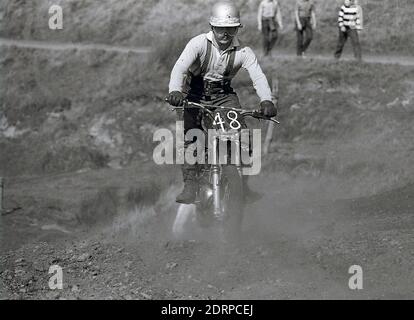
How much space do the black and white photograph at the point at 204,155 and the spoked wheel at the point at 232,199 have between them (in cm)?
1

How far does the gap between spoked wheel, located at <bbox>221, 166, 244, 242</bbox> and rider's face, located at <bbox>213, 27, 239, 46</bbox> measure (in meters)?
1.32

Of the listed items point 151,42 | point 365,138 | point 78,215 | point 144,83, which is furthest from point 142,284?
point 151,42

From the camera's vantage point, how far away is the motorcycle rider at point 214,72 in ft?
29.6

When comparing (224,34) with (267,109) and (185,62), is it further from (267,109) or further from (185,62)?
(267,109)

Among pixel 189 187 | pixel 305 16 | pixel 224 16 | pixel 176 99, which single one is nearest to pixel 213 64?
pixel 224 16

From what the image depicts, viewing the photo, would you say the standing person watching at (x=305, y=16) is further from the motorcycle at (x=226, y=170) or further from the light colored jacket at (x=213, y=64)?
the motorcycle at (x=226, y=170)

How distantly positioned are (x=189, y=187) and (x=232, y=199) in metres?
0.75

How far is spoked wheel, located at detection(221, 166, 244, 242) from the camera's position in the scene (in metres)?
9.16

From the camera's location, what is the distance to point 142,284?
28.4 feet

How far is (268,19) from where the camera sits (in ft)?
75.0

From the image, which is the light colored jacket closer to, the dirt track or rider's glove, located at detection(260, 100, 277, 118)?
rider's glove, located at detection(260, 100, 277, 118)
